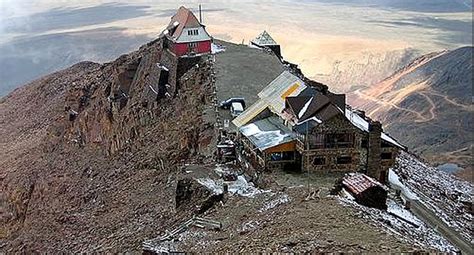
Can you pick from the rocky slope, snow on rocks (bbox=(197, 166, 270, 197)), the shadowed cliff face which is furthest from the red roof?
snow on rocks (bbox=(197, 166, 270, 197))

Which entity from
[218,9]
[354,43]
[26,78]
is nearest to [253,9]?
[218,9]

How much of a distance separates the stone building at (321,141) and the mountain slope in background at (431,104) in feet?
149

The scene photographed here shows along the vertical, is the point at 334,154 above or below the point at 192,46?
below

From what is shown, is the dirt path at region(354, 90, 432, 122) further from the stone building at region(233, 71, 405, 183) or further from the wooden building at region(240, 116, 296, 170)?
the wooden building at region(240, 116, 296, 170)

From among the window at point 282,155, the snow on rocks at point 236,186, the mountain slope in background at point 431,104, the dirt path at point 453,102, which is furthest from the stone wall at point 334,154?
the dirt path at point 453,102

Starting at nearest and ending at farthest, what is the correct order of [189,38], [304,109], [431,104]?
1. [304,109]
2. [189,38]
3. [431,104]

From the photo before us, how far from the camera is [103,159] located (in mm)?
47219

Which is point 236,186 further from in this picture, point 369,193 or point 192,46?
point 192,46

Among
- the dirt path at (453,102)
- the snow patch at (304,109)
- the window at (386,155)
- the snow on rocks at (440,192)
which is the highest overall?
the snow patch at (304,109)

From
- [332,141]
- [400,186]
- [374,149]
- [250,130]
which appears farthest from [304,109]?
[400,186]

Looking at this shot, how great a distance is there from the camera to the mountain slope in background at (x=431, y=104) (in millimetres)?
82500

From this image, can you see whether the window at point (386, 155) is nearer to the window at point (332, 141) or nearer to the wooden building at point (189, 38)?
the window at point (332, 141)

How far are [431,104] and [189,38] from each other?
5830 cm

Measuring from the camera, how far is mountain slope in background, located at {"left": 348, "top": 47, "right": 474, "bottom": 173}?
82500mm
